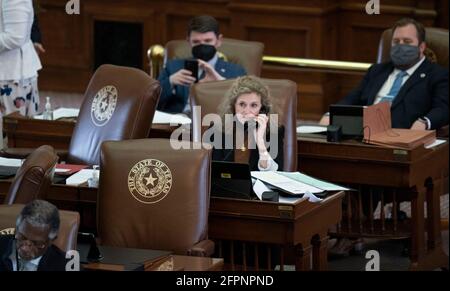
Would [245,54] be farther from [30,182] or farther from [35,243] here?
[35,243]

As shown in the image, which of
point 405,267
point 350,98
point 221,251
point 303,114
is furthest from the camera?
point 303,114

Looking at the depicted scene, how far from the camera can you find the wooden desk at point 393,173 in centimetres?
711

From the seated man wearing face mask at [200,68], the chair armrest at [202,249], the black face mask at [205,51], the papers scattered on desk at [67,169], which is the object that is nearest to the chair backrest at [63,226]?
the chair armrest at [202,249]

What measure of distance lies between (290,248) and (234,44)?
2363 millimetres

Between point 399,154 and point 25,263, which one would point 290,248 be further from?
point 25,263

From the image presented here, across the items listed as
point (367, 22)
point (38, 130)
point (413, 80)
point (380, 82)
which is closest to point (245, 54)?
point (380, 82)

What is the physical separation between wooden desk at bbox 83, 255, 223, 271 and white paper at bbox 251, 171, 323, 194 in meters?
0.85

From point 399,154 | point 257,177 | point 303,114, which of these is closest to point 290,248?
point 257,177

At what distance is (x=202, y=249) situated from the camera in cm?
563

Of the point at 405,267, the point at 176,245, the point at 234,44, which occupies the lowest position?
the point at 405,267

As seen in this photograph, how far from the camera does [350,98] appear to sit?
324 inches

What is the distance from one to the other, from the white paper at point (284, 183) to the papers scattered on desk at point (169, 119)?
128 cm

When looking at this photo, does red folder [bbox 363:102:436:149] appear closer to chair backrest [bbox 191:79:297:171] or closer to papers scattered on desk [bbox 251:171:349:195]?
chair backrest [bbox 191:79:297:171]

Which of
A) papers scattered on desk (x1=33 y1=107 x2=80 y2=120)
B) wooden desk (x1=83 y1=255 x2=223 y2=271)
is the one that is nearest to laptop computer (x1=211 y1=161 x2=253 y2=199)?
wooden desk (x1=83 y1=255 x2=223 y2=271)
